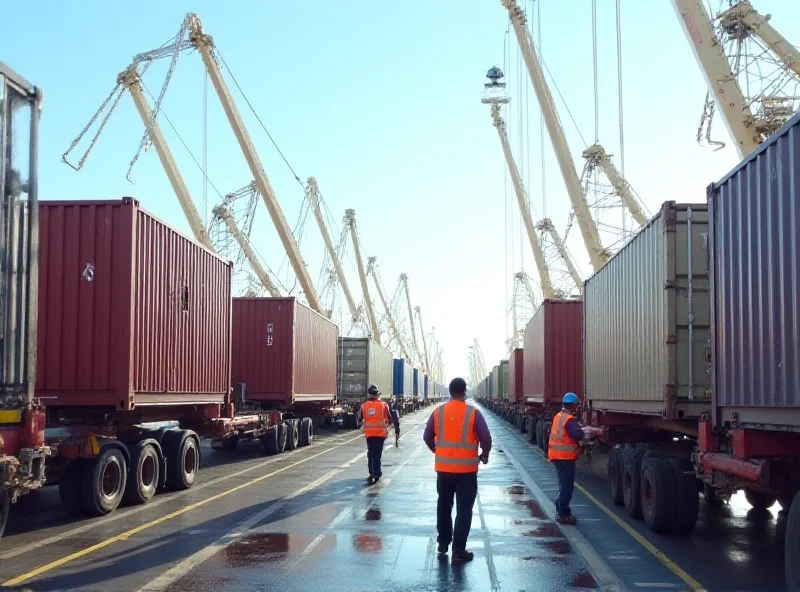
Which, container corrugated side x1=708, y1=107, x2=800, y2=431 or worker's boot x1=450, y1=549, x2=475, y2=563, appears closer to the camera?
container corrugated side x1=708, y1=107, x2=800, y2=431

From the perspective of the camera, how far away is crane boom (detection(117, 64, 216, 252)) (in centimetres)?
3825

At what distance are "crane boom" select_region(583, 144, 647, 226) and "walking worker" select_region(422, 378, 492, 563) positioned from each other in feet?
91.8

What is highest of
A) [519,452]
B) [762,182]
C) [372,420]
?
[762,182]

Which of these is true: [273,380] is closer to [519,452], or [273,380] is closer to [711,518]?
[519,452]

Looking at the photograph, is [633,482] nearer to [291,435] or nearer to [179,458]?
[179,458]

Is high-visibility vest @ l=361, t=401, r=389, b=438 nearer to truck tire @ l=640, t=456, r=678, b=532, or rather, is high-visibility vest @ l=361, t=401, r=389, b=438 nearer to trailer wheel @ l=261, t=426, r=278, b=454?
truck tire @ l=640, t=456, r=678, b=532

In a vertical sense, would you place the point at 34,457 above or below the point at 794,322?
below

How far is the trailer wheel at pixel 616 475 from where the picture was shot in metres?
12.2

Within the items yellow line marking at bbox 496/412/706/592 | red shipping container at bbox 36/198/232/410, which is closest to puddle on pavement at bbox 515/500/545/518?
yellow line marking at bbox 496/412/706/592

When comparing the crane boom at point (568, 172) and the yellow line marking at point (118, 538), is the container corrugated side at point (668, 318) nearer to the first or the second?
the yellow line marking at point (118, 538)

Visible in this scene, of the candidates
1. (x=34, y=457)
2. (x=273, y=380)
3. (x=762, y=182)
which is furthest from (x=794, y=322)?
(x=273, y=380)

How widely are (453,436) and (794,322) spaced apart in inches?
127

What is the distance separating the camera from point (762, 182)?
24.6 feet

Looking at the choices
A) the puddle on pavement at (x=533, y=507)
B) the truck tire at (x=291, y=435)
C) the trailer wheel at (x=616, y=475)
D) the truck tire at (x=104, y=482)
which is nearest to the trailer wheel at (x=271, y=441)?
the truck tire at (x=291, y=435)
